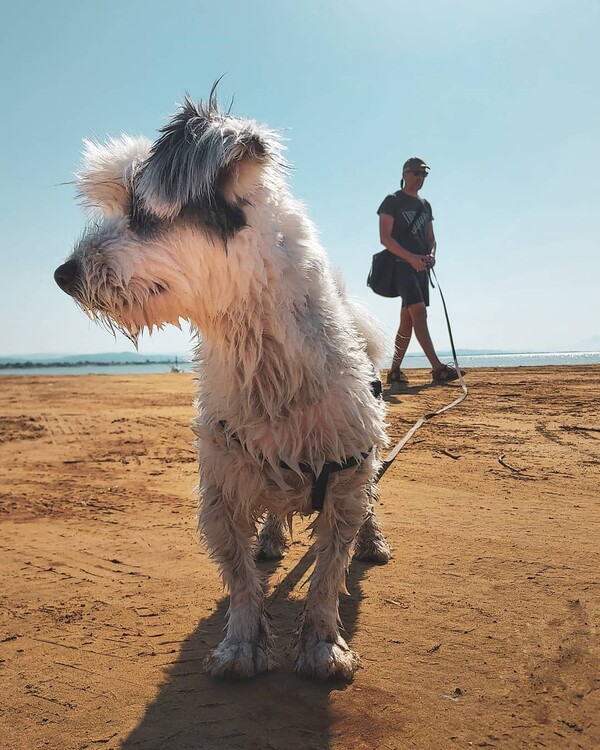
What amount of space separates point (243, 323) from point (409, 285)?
21.9 ft

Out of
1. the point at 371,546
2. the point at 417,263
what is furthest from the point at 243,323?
the point at 417,263

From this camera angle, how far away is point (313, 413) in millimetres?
2256

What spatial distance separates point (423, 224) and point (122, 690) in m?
7.91

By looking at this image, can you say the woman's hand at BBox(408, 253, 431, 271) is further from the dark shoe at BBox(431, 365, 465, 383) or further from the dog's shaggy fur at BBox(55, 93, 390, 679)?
the dog's shaggy fur at BBox(55, 93, 390, 679)

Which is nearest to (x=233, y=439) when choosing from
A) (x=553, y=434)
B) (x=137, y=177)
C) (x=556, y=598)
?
(x=137, y=177)

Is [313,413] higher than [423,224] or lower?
lower

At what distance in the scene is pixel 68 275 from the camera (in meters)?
2.04

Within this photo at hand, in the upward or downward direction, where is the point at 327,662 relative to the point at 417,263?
downward

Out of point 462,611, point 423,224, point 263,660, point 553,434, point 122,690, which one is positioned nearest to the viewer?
point 122,690

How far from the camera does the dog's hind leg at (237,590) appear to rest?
215 cm

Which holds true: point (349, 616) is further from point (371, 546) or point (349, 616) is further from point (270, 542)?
point (270, 542)

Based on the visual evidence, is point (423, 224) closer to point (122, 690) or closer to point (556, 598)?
point (556, 598)

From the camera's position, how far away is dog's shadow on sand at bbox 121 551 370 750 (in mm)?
1735

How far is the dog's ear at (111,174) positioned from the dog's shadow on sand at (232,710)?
1739 millimetres
